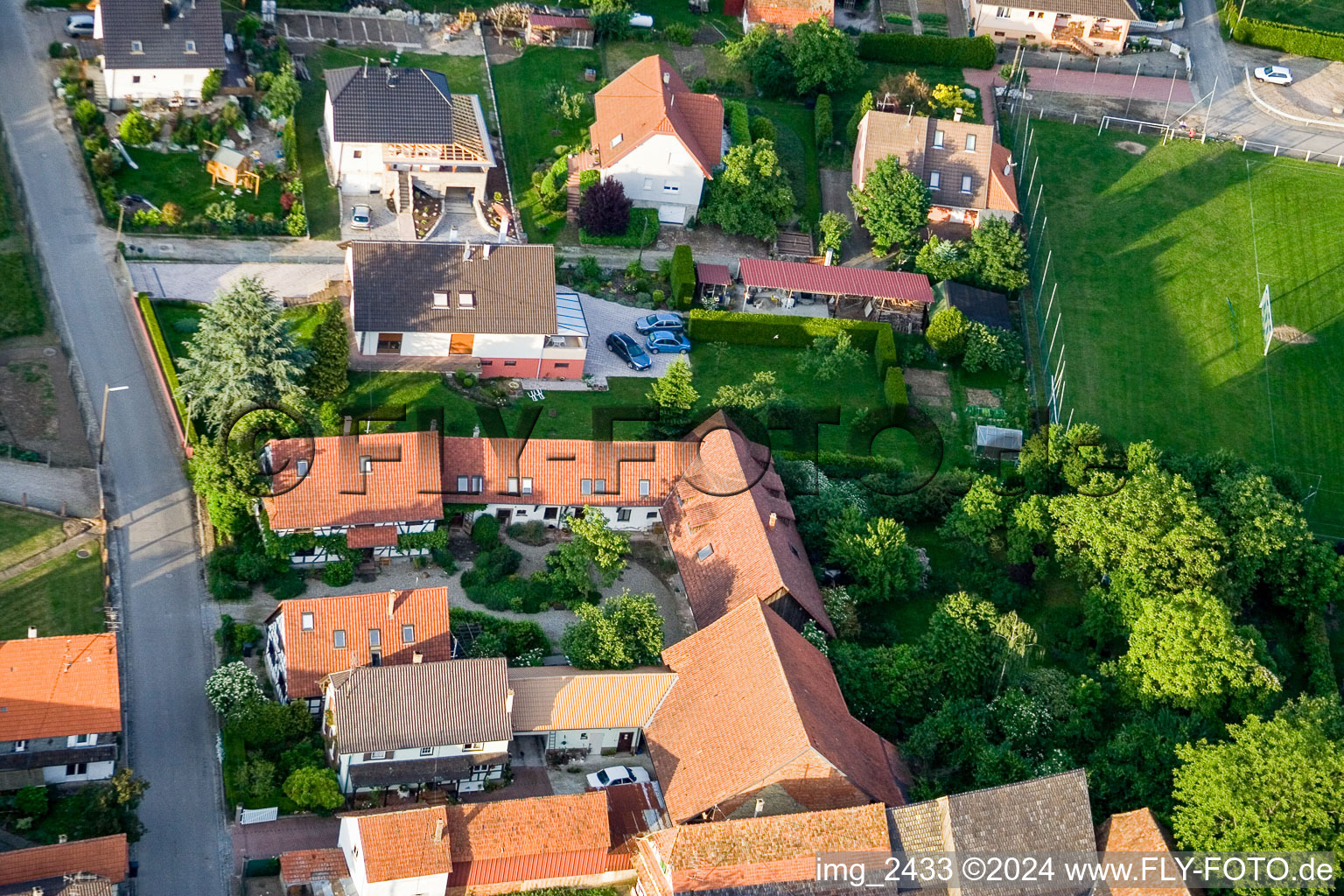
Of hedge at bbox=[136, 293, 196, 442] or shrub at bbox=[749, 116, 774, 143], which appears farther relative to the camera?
shrub at bbox=[749, 116, 774, 143]

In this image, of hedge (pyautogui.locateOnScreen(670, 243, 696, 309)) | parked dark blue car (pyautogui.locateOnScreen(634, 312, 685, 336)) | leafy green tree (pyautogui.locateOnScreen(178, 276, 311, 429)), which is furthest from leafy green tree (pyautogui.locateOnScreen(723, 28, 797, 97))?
leafy green tree (pyautogui.locateOnScreen(178, 276, 311, 429))

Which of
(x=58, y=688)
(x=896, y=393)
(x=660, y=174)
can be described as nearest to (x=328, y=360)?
(x=58, y=688)

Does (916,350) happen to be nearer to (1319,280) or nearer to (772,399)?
(772,399)

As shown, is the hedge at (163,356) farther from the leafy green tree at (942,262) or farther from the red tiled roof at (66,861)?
the leafy green tree at (942,262)

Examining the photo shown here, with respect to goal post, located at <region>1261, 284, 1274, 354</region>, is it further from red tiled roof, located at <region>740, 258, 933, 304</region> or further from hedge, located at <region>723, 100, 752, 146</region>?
hedge, located at <region>723, 100, 752, 146</region>

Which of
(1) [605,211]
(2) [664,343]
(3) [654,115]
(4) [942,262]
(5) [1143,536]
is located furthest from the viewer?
(3) [654,115]

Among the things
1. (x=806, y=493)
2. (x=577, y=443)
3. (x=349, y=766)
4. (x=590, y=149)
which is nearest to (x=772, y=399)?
(x=806, y=493)

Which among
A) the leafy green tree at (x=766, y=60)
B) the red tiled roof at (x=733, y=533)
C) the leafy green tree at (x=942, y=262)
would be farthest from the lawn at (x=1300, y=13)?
the red tiled roof at (x=733, y=533)

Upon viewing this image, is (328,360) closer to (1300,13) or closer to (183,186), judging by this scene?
(183,186)
